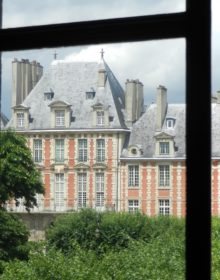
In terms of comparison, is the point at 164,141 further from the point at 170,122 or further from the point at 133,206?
the point at 133,206

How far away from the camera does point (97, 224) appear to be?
Result: 1749 millimetres

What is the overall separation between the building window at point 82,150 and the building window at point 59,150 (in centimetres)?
3

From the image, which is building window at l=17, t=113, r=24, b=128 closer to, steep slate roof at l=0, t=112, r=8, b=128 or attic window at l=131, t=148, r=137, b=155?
steep slate roof at l=0, t=112, r=8, b=128

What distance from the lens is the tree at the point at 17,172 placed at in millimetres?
924

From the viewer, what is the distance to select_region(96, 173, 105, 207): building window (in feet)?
3.57

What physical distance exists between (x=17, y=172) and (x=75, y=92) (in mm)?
149

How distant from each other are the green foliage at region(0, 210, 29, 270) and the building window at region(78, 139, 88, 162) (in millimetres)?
145

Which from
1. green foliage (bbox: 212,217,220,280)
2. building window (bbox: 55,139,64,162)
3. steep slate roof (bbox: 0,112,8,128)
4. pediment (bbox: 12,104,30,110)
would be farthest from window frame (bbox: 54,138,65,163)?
green foliage (bbox: 212,217,220,280)

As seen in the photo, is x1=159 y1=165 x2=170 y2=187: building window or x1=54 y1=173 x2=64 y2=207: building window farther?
x1=159 y1=165 x2=170 y2=187: building window

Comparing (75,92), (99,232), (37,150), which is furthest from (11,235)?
(99,232)

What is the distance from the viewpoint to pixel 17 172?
0.96 metres

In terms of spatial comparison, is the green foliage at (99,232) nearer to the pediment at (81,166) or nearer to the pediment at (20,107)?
the pediment at (81,166)

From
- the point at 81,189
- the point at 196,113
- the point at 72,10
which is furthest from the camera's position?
the point at 81,189

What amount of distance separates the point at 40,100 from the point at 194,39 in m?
0.42
